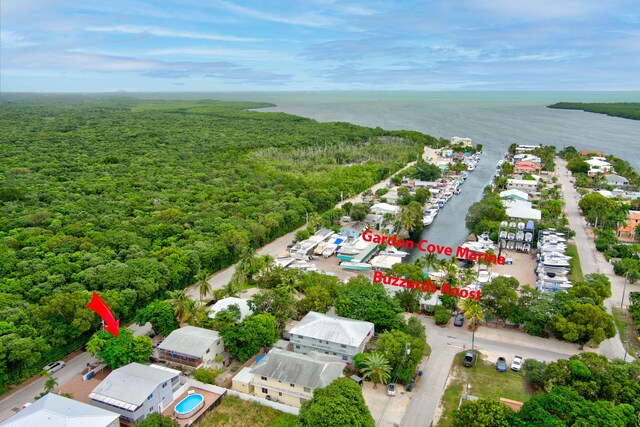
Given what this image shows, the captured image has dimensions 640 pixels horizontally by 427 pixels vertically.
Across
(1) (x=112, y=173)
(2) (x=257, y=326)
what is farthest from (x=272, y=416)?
(1) (x=112, y=173)

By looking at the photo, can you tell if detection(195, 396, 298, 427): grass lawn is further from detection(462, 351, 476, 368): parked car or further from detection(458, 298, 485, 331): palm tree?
detection(458, 298, 485, 331): palm tree

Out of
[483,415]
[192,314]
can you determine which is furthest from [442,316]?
[192,314]

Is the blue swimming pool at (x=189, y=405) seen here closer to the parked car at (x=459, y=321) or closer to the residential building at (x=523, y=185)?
the parked car at (x=459, y=321)

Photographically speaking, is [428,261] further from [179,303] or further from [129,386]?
[129,386]

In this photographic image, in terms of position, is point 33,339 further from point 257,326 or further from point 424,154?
point 424,154

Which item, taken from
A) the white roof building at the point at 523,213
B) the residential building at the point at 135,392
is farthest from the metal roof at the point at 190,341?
the white roof building at the point at 523,213

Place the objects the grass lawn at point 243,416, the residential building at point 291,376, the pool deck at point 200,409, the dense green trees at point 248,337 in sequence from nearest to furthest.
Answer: the pool deck at point 200,409 → the grass lawn at point 243,416 → the residential building at point 291,376 → the dense green trees at point 248,337
